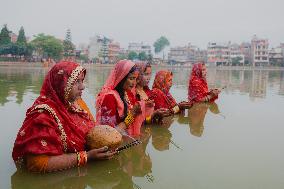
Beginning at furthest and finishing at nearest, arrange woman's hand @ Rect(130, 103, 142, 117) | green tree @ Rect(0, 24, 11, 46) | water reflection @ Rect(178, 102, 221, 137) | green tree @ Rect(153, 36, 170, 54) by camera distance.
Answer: green tree @ Rect(153, 36, 170, 54) → green tree @ Rect(0, 24, 11, 46) → water reflection @ Rect(178, 102, 221, 137) → woman's hand @ Rect(130, 103, 142, 117)

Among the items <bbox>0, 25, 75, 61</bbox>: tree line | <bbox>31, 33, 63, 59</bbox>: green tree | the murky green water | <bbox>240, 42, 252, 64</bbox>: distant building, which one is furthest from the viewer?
<bbox>240, 42, 252, 64</bbox>: distant building

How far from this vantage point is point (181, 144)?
5.37 m

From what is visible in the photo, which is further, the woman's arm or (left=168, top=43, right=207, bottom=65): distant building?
(left=168, top=43, right=207, bottom=65): distant building

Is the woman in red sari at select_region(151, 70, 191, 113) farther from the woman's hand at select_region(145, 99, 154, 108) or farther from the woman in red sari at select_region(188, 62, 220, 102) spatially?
the woman in red sari at select_region(188, 62, 220, 102)

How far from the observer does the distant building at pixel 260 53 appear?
101m

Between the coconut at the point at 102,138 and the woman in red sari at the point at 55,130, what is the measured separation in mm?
89

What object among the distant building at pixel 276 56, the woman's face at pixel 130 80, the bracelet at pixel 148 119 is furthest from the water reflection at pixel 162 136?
the distant building at pixel 276 56

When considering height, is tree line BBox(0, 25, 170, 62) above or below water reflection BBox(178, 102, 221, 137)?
above

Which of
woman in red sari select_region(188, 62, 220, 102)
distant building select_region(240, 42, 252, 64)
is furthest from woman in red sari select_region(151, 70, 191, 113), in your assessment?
distant building select_region(240, 42, 252, 64)

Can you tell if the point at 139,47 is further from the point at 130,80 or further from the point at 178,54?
the point at 130,80

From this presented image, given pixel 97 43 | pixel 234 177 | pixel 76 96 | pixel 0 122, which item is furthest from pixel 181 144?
pixel 97 43

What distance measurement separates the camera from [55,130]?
11.6ft

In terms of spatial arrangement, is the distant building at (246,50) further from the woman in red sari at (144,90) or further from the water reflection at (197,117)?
the woman in red sari at (144,90)

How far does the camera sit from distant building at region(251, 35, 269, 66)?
331 feet
